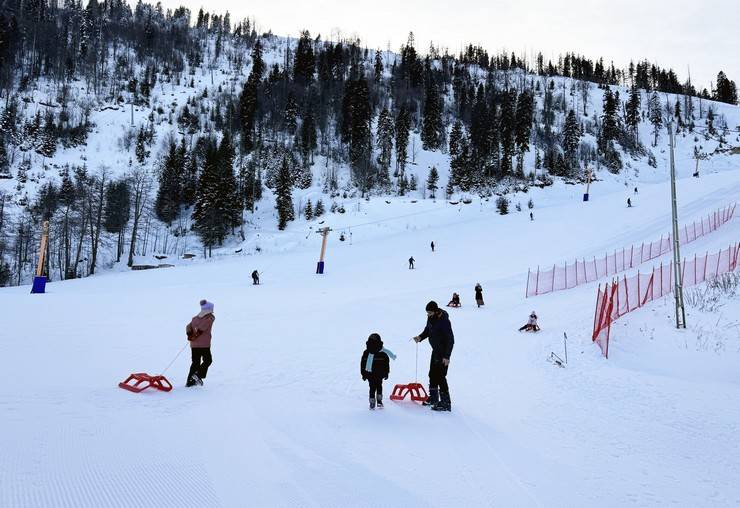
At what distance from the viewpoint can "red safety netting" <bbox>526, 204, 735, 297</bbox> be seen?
2525 cm

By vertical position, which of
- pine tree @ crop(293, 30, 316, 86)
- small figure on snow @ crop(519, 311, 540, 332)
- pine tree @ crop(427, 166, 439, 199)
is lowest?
small figure on snow @ crop(519, 311, 540, 332)

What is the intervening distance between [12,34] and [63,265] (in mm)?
72182

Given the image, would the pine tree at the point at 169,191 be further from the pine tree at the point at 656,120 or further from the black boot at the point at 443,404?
the pine tree at the point at 656,120

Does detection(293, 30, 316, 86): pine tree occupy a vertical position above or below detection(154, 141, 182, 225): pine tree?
above

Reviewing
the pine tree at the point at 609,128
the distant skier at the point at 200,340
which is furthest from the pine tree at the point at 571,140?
the distant skier at the point at 200,340

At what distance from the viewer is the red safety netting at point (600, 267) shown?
994 inches

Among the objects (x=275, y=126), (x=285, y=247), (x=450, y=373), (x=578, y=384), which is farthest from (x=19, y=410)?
(x=275, y=126)

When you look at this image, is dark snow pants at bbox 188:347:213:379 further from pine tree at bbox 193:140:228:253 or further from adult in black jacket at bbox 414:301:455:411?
pine tree at bbox 193:140:228:253

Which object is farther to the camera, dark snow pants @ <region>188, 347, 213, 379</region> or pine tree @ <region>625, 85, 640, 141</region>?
pine tree @ <region>625, 85, 640, 141</region>

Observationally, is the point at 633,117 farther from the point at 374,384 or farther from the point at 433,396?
the point at 374,384

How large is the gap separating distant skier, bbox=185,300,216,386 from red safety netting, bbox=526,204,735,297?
19.8m

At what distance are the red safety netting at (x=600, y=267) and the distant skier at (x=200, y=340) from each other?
19768 mm

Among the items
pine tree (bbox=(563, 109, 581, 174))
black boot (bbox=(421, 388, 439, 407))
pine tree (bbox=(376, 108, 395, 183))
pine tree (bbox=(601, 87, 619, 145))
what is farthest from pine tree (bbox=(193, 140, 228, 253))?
pine tree (bbox=(601, 87, 619, 145))

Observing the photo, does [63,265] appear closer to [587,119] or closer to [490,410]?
[490,410]
